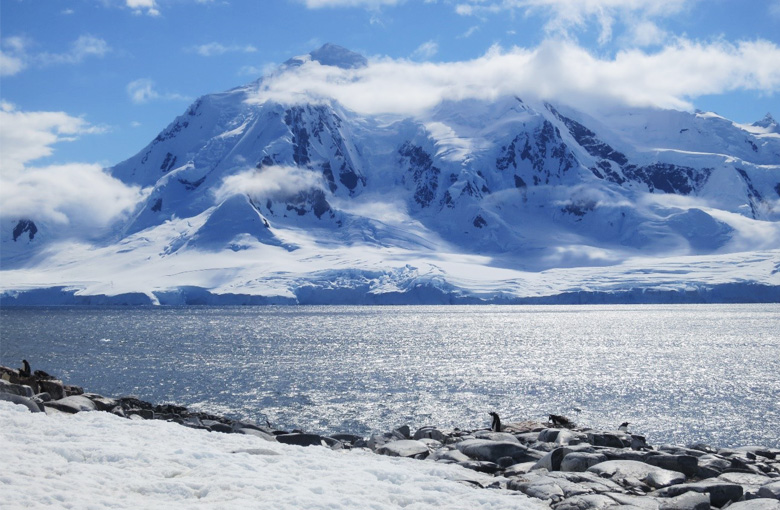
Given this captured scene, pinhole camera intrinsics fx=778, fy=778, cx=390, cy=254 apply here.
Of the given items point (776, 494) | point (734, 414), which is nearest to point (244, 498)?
point (776, 494)

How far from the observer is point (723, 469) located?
16.7 meters

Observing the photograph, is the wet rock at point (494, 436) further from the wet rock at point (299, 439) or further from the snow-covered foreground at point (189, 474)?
the snow-covered foreground at point (189, 474)

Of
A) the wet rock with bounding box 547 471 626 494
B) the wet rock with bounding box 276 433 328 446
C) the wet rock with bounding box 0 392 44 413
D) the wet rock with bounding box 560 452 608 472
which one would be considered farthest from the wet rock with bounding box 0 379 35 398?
the wet rock with bounding box 560 452 608 472

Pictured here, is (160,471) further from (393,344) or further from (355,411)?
(393,344)

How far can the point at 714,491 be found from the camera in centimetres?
1379

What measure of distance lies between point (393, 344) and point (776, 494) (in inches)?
2636

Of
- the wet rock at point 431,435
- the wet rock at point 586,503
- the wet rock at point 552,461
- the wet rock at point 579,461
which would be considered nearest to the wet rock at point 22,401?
the wet rock at point 431,435

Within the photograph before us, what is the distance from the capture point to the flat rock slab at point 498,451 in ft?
56.2

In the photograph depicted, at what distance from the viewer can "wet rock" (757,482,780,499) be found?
1377 cm

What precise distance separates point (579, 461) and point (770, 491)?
357 centimetres

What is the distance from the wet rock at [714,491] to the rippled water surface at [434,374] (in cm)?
1940

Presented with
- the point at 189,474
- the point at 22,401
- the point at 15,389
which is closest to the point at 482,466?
the point at 189,474

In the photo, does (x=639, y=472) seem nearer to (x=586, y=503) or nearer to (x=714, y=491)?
(x=714, y=491)

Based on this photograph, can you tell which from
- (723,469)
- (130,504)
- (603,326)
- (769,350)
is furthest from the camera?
(603,326)
